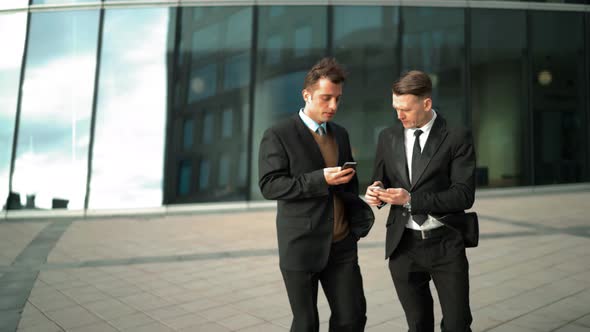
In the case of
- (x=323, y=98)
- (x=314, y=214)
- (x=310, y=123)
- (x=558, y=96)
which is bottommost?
(x=314, y=214)

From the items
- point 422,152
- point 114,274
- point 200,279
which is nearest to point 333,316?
point 422,152

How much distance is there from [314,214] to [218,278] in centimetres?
336

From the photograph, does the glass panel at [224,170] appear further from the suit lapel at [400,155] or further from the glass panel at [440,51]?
the suit lapel at [400,155]

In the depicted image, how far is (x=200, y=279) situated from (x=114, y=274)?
107 cm

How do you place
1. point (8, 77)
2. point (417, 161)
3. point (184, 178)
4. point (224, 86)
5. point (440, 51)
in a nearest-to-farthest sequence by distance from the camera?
point (417, 161)
point (8, 77)
point (184, 178)
point (224, 86)
point (440, 51)

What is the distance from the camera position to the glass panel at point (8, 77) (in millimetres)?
10742

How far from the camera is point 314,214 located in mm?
2504

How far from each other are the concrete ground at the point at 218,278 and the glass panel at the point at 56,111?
145 cm

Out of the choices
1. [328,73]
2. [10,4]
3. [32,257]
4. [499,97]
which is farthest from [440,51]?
[328,73]

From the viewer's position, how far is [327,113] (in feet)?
8.17

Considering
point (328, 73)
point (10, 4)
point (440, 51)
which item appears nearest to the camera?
point (328, 73)

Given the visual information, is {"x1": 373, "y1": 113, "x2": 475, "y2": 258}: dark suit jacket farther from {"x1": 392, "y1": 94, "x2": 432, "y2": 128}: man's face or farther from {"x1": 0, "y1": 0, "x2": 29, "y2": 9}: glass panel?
{"x1": 0, "y1": 0, "x2": 29, "y2": 9}: glass panel

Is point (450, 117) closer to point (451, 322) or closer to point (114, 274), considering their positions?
point (114, 274)

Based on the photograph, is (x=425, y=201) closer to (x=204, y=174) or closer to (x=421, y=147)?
(x=421, y=147)
